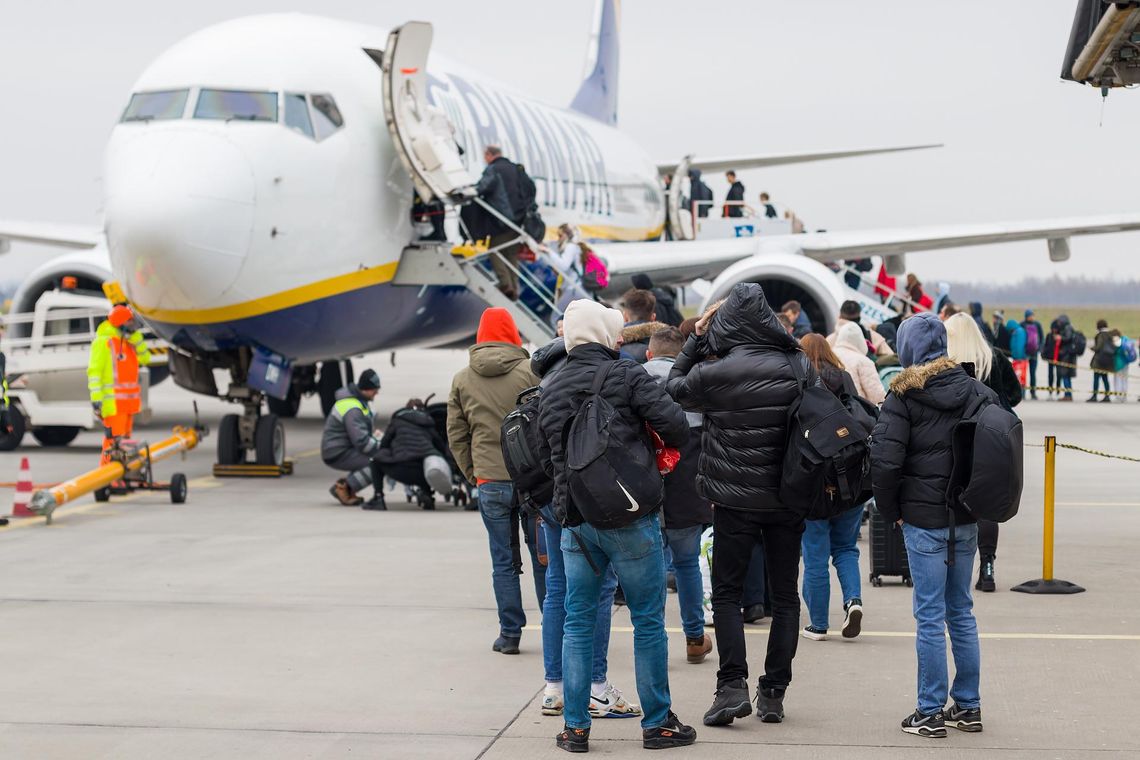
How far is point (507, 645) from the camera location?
7406 mm

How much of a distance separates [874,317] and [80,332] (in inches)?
441

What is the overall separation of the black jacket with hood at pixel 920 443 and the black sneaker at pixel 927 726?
0.74 m

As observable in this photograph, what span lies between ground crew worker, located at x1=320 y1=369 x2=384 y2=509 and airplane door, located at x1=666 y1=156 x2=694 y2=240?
52.8 feet

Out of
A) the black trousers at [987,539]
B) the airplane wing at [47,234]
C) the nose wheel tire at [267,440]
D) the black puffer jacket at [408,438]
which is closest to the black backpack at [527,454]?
the black trousers at [987,539]

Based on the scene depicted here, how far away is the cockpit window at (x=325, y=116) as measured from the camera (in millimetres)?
13852

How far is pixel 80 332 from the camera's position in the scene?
21.9 metres

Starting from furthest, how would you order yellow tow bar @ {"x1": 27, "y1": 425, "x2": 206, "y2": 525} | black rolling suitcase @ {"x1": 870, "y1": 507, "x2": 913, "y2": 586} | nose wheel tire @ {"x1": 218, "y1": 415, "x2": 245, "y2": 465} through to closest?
nose wheel tire @ {"x1": 218, "y1": 415, "x2": 245, "y2": 465} < yellow tow bar @ {"x1": 27, "y1": 425, "x2": 206, "y2": 525} < black rolling suitcase @ {"x1": 870, "y1": 507, "x2": 913, "y2": 586}

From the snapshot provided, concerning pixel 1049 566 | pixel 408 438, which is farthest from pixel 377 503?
pixel 1049 566

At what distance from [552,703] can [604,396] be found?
1411 millimetres

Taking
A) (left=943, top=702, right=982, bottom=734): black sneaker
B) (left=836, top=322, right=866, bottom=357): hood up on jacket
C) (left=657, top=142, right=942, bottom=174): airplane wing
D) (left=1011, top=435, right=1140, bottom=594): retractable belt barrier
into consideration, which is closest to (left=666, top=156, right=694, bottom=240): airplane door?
(left=657, top=142, right=942, bottom=174): airplane wing

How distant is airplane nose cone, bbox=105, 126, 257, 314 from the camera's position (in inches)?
496

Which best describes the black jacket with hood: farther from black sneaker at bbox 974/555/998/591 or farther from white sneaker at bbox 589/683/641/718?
black sneaker at bbox 974/555/998/591

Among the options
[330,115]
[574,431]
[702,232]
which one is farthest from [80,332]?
[574,431]

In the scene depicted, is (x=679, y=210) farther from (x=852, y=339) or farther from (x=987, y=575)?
(x=987, y=575)
